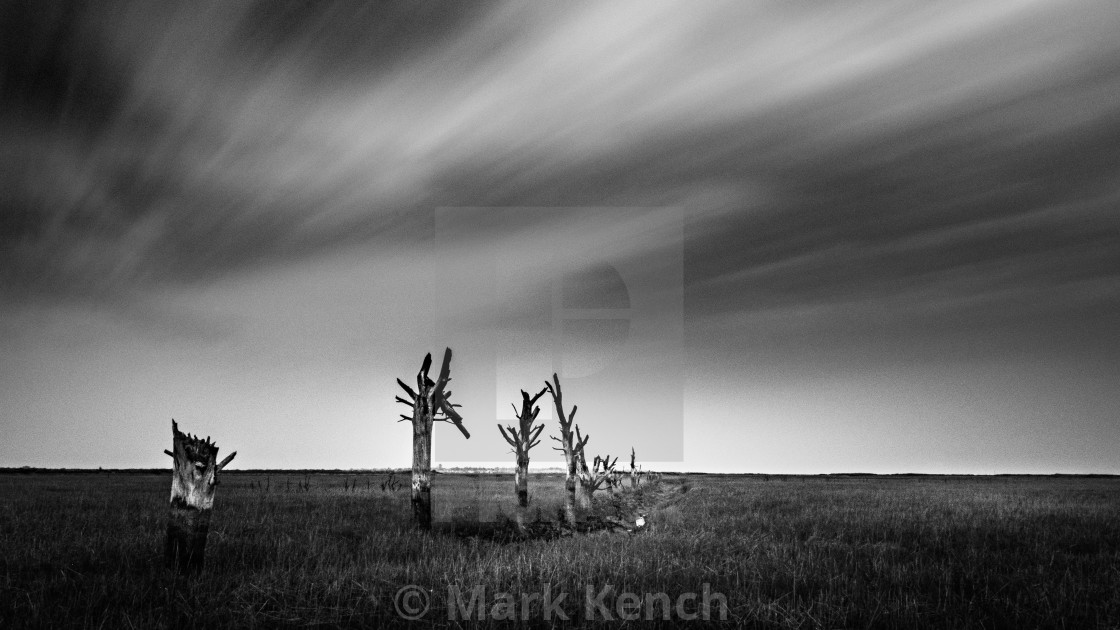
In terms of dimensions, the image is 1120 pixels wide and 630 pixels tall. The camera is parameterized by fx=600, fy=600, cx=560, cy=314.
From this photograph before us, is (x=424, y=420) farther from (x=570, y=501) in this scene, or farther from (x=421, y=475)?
(x=570, y=501)

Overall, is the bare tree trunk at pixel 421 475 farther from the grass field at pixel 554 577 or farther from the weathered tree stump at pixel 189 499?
the weathered tree stump at pixel 189 499

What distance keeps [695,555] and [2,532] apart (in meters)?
14.6

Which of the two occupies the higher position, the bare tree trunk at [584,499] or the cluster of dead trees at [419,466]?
the cluster of dead trees at [419,466]

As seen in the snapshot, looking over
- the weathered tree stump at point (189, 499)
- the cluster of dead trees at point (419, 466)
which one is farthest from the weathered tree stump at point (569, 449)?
A: the weathered tree stump at point (189, 499)

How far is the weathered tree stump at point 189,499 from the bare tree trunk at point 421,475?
24.0 feet

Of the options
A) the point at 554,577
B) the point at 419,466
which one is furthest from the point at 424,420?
the point at 554,577

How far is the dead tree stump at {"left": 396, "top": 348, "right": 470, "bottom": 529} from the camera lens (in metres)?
16.6

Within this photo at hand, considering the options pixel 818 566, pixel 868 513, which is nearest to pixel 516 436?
pixel 868 513

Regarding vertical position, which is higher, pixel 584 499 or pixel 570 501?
pixel 570 501

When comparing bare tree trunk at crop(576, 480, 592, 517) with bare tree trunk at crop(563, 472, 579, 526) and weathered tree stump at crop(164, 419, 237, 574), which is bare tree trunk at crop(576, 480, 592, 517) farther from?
weathered tree stump at crop(164, 419, 237, 574)

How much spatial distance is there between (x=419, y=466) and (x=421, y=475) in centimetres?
30

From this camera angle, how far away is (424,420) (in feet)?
58.2

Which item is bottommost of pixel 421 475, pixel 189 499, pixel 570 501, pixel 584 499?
pixel 584 499

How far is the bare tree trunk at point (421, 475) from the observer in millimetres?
16369
